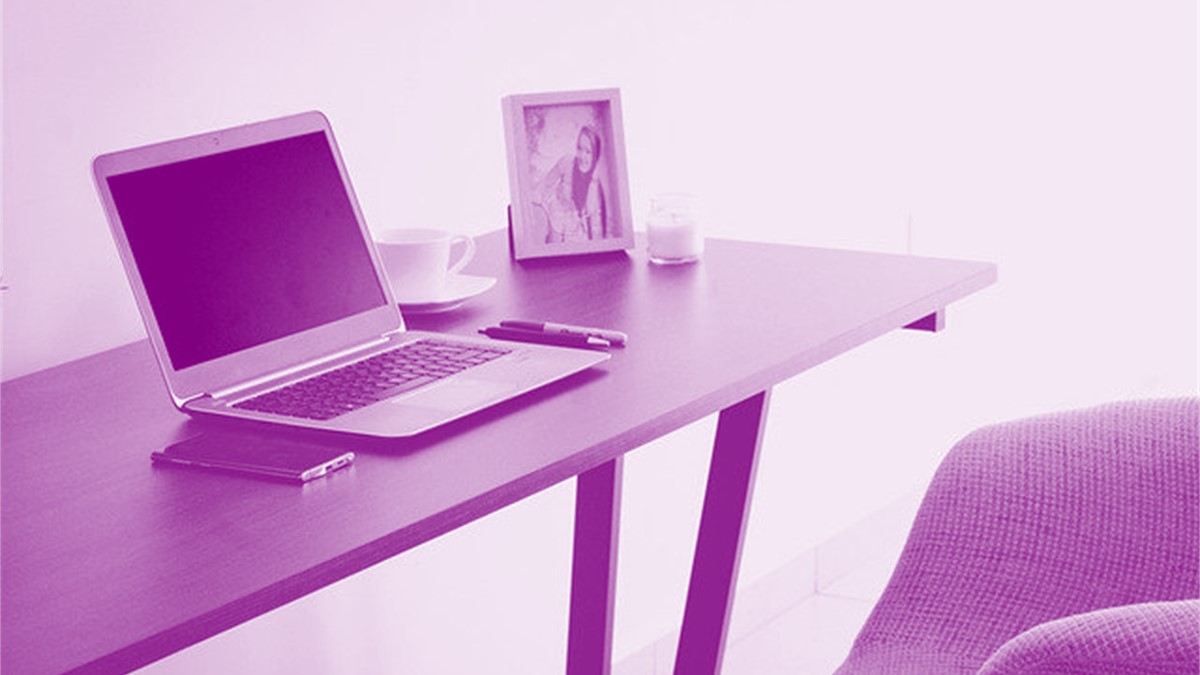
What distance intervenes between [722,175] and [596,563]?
1.05 metres

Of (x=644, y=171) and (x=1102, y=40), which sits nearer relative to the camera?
(x=644, y=171)

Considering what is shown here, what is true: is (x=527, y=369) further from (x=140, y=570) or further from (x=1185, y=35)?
(x=1185, y=35)

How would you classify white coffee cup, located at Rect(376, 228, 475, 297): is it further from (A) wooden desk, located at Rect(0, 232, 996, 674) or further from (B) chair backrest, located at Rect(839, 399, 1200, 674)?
(B) chair backrest, located at Rect(839, 399, 1200, 674)

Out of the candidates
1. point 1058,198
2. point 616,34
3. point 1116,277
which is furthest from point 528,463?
point 1116,277

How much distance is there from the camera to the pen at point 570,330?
167 cm

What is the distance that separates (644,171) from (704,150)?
0.57 feet

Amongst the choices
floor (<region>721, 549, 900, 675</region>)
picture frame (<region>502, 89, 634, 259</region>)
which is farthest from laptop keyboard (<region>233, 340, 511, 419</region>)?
floor (<region>721, 549, 900, 675</region>)

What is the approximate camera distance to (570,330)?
167cm

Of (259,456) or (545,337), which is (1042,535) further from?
(259,456)

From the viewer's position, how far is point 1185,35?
14.0 ft

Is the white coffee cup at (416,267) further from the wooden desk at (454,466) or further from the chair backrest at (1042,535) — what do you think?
the chair backrest at (1042,535)

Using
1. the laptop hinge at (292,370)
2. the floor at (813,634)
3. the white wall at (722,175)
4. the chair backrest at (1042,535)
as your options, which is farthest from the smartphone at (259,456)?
the floor at (813,634)

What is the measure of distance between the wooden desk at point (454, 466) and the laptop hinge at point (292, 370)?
0.05 metres

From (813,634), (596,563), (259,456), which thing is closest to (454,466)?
(259,456)
